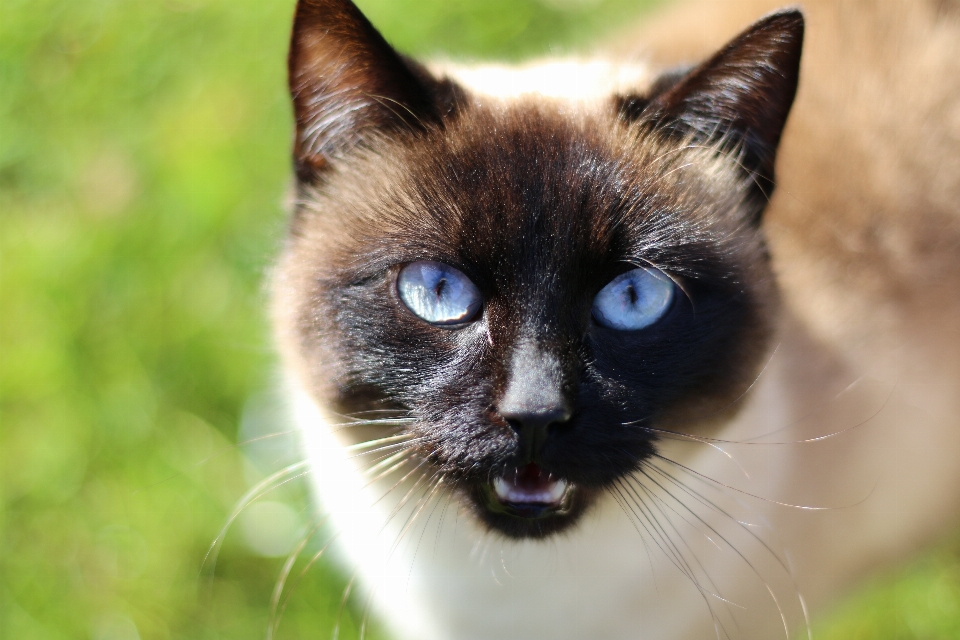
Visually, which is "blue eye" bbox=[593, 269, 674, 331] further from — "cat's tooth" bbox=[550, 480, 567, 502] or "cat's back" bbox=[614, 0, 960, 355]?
"cat's back" bbox=[614, 0, 960, 355]

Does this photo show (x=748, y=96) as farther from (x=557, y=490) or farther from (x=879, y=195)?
(x=557, y=490)

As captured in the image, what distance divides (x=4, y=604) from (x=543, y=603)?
142 cm

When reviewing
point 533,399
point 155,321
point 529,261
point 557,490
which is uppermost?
point 529,261

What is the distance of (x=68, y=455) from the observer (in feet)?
7.72

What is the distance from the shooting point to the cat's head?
1276 mm

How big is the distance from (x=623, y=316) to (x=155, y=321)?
1737 millimetres

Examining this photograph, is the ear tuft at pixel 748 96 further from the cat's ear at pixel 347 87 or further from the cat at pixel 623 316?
the cat's ear at pixel 347 87

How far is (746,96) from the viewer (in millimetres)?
1467

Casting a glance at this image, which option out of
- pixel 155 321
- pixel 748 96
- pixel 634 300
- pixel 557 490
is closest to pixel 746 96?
pixel 748 96

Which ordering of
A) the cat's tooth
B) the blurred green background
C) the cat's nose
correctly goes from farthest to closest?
1. the blurred green background
2. the cat's tooth
3. the cat's nose

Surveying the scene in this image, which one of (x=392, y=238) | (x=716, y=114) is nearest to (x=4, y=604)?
(x=392, y=238)

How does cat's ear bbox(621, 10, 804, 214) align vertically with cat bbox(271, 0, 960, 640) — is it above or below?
above

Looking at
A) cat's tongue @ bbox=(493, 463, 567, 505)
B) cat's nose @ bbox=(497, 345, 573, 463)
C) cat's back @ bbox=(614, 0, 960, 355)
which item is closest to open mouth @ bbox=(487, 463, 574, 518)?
cat's tongue @ bbox=(493, 463, 567, 505)

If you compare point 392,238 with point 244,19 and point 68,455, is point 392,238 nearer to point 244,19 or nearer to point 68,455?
point 68,455
